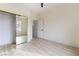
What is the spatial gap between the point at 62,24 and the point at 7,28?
12.5 ft

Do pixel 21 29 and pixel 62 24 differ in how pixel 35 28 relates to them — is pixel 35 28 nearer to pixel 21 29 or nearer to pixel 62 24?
pixel 21 29

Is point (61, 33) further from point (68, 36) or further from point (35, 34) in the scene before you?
point (35, 34)

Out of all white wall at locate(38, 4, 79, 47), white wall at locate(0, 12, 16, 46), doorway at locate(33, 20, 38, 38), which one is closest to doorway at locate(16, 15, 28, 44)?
white wall at locate(0, 12, 16, 46)

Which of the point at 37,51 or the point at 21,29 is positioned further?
the point at 21,29

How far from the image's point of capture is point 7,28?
568cm

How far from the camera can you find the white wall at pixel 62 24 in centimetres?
546

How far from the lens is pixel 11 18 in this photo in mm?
5875

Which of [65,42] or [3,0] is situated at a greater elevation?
[3,0]

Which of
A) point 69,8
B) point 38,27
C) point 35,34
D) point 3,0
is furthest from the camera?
point 35,34

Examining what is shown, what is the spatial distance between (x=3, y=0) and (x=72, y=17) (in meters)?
4.55

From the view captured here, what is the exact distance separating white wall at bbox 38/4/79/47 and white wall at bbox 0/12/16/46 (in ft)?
9.84

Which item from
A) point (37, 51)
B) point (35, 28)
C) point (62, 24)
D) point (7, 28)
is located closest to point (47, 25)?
point (62, 24)

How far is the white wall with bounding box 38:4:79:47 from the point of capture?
546 cm

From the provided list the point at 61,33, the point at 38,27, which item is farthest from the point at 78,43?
the point at 38,27
